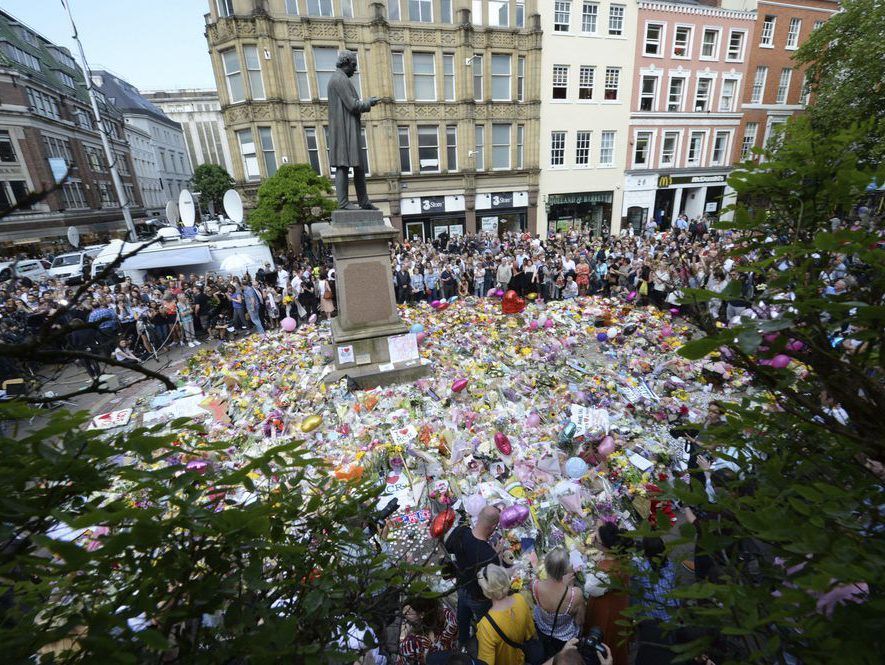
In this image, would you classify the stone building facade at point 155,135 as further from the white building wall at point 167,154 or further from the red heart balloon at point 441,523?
the red heart balloon at point 441,523

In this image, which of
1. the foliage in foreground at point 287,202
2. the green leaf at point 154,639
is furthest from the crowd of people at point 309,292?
the green leaf at point 154,639

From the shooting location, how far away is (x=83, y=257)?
23.2m

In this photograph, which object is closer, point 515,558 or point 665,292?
point 515,558

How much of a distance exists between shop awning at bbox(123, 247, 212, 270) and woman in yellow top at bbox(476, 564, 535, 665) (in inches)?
725

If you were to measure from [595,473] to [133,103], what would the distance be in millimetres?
74674

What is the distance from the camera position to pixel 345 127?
7.30 meters

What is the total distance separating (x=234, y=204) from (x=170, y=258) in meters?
5.52

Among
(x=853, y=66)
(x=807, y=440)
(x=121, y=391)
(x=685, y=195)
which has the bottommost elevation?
(x=121, y=391)

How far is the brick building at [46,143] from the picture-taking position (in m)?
31.4

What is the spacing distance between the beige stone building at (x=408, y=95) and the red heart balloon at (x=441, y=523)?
2109 cm

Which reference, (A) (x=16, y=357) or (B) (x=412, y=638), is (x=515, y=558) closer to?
(B) (x=412, y=638)

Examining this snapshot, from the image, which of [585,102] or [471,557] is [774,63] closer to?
[585,102]

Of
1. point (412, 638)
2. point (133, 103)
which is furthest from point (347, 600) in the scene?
point (133, 103)

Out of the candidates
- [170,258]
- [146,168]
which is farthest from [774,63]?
[146,168]
